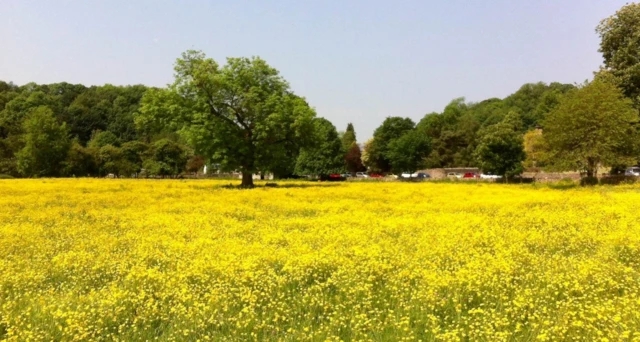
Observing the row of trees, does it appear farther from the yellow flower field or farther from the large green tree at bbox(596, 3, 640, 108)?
the yellow flower field

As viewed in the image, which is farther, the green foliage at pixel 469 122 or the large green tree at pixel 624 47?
the green foliage at pixel 469 122

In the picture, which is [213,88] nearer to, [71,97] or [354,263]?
[354,263]

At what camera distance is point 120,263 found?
892 centimetres

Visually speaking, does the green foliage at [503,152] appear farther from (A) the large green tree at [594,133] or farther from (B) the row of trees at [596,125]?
(A) the large green tree at [594,133]

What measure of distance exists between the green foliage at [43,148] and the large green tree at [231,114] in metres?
38.4

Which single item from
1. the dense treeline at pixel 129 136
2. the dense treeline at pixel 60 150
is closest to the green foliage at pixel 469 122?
the dense treeline at pixel 129 136

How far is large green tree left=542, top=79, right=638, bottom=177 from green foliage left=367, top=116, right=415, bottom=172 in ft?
192

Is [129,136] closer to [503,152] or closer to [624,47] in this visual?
[503,152]

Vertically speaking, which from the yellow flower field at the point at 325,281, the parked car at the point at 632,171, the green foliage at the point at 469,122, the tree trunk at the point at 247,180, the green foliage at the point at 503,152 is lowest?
the yellow flower field at the point at 325,281

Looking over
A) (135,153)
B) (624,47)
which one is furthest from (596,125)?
(135,153)

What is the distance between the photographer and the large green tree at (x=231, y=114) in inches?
1438

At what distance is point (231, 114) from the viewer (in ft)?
125

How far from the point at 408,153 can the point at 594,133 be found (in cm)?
4861

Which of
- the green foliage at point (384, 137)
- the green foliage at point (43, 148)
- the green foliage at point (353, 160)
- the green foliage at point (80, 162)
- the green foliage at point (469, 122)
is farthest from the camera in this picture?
the green foliage at point (353, 160)
